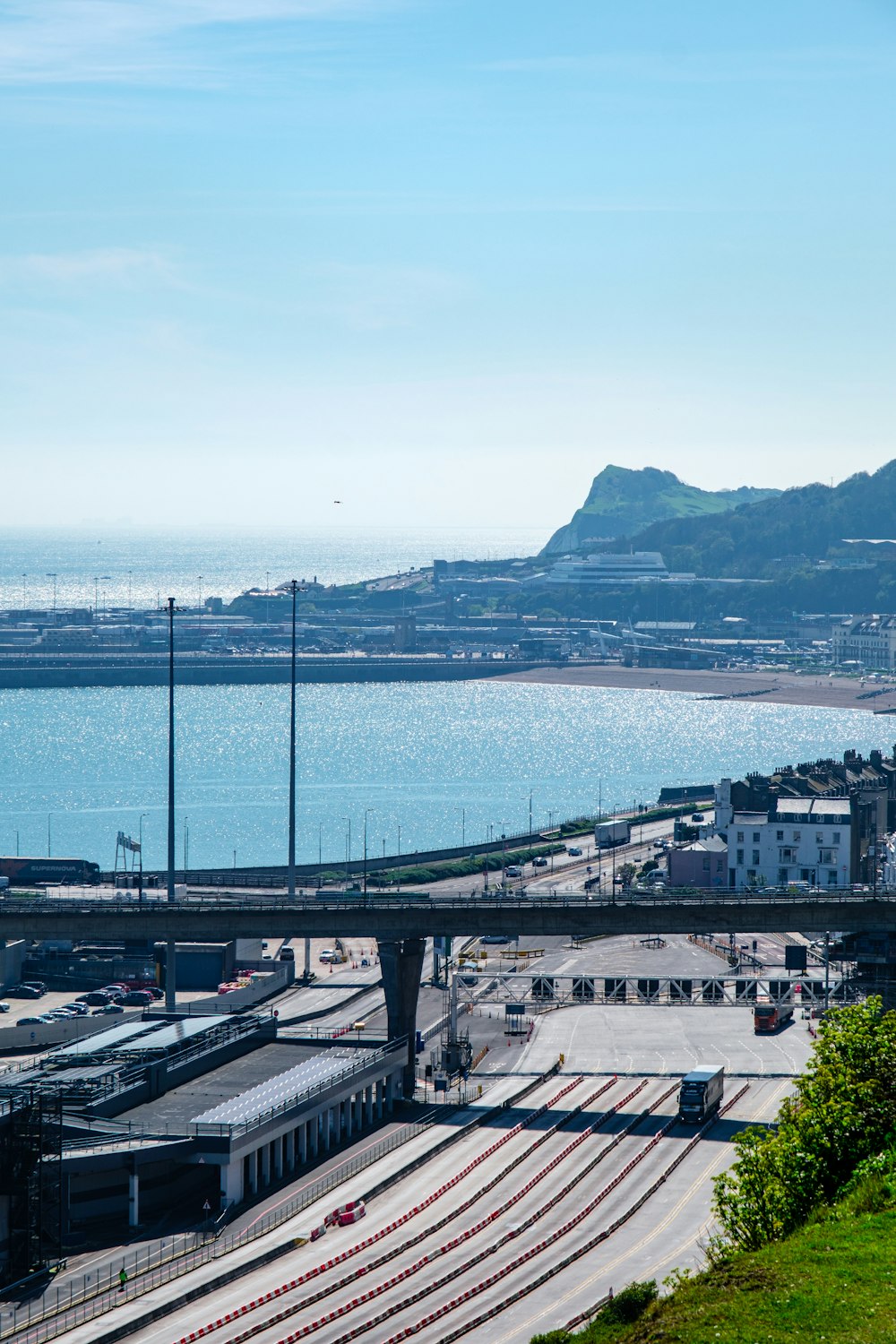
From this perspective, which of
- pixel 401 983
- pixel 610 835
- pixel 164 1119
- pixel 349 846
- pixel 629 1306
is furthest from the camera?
pixel 349 846

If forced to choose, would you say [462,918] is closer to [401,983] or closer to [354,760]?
[401,983]

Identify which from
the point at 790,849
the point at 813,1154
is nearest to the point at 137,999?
the point at 790,849

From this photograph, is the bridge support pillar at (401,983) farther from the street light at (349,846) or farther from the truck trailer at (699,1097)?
the street light at (349,846)

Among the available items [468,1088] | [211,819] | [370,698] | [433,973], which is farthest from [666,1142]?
[370,698]

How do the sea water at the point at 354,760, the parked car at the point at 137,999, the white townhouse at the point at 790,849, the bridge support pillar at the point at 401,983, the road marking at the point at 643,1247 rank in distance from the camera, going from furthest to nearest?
1. the sea water at the point at 354,760
2. the white townhouse at the point at 790,849
3. the parked car at the point at 137,999
4. the bridge support pillar at the point at 401,983
5. the road marking at the point at 643,1247

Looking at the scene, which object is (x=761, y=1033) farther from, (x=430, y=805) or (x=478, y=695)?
(x=478, y=695)

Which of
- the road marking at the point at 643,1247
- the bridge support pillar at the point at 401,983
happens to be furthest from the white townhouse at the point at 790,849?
the road marking at the point at 643,1247

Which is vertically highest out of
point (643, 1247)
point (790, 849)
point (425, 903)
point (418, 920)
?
point (425, 903)
